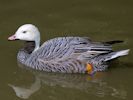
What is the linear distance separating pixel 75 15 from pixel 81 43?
2.52m

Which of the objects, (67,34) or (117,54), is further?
(67,34)

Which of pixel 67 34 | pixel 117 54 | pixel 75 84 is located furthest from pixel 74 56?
pixel 67 34

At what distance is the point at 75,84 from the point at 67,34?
1.97 m

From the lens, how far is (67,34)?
1011cm

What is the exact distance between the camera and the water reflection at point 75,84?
7974 mm

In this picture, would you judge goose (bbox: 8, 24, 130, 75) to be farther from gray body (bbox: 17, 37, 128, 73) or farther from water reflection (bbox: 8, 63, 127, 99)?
water reflection (bbox: 8, 63, 127, 99)

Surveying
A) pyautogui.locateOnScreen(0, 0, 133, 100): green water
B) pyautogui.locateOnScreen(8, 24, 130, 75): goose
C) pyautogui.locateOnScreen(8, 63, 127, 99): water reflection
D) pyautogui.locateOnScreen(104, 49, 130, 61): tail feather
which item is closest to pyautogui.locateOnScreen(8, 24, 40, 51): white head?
pyautogui.locateOnScreen(8, 24, 130, 75): goose

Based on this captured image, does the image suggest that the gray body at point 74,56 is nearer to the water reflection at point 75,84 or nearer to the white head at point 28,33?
the water reflection at point 75,84

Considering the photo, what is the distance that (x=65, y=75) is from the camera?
8.64 m

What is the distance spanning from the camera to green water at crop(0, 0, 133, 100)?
26.3 feet

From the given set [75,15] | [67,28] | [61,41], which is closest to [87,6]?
[75,15]

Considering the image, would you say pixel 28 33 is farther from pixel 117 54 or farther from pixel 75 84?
pixel 117 54

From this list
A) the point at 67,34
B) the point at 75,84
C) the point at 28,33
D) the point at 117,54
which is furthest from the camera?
the point at 67,34

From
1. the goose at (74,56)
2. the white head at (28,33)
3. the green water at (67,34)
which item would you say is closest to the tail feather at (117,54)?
the goose at (74,56)
